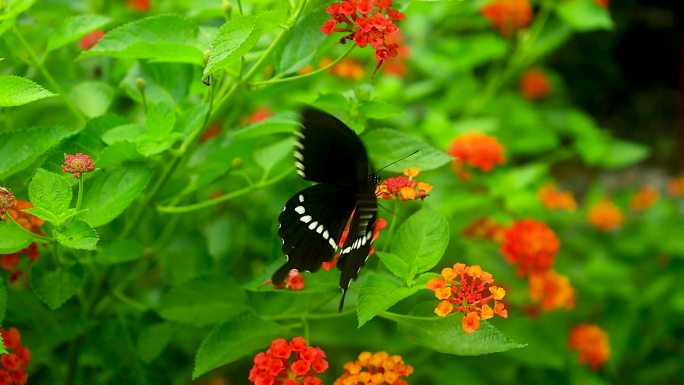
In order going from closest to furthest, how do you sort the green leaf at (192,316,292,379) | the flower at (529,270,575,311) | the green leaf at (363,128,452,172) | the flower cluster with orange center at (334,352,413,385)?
the flower cluster with orange center at (334,352,413,385)
the green leaf at (192,316,292,379)
the green leaf at (363,128,452,172)
the flower at (529,270,575,311)

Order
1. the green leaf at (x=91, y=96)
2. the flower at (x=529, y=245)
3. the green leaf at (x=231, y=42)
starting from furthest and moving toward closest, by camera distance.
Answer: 1. the flower at (x=529, y=245)
2. the green leaf at (x=91, y=96)
3. the green leaf at (x=231, y=42)

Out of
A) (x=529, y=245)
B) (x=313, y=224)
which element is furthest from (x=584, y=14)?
(x=313, y=224)

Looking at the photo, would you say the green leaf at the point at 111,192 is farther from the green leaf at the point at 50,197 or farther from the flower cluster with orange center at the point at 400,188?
the flower cluster with orange center at the point at 400,188

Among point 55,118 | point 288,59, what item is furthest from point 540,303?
point 55,118

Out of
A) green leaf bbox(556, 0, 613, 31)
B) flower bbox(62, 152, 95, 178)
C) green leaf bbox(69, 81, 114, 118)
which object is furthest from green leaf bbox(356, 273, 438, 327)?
green leaf bbox(556, 0, 613, 31)

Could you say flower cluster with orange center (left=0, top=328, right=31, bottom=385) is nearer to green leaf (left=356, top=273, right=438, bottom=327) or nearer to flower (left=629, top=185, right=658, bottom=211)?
green leaf (left=356, top=273, right=438, bottom=327)

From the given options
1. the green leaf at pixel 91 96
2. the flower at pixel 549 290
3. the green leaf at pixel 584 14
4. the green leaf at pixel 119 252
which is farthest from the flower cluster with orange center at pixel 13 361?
the green leaf at pixel 584 14

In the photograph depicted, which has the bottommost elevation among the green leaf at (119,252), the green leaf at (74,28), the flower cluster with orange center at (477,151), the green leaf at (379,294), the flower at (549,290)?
the flower at (549,290)

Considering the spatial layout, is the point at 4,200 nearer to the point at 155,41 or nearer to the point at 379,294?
the point at 155,41
